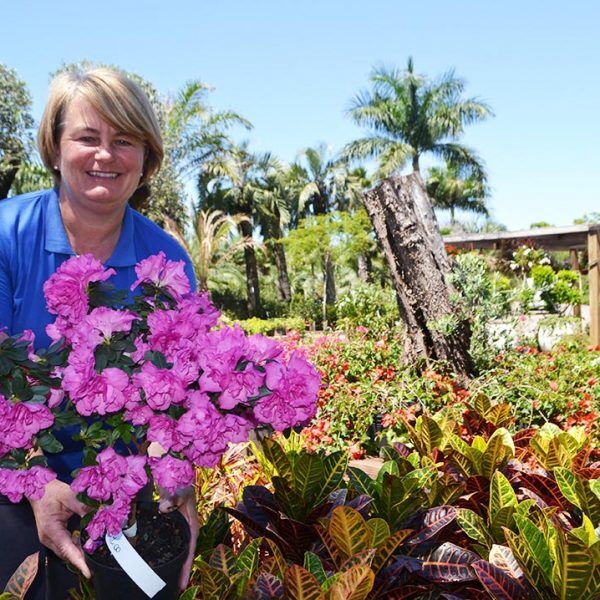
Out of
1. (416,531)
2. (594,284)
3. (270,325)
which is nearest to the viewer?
(416,531)

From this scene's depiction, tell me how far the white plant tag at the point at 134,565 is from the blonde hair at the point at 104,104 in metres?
1.05

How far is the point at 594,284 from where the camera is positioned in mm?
8391

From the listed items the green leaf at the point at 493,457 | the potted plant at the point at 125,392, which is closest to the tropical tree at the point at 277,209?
the green leaf at the point at 493,457

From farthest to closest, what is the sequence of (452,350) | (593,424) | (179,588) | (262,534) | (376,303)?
(376,303)
(452,350)
(593,424)
(262,534)
(179,588)

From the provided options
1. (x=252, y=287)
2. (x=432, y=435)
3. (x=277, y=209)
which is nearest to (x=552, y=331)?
(x=432, y=435)

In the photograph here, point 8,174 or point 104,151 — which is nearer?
point 104,151

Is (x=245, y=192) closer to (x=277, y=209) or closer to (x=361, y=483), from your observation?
(x=277, y=209)

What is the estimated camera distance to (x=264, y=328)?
1831 cm

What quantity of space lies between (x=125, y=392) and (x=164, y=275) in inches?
11.6

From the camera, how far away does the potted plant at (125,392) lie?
122 centimetres

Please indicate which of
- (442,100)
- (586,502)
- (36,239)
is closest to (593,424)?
(586,502)

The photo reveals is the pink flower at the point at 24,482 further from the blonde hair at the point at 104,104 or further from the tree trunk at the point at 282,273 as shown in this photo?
the tree trunk at the point at 282,273

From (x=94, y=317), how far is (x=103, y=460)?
0.29 m

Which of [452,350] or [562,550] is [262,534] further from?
[452,350]
